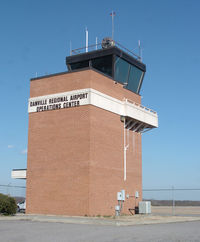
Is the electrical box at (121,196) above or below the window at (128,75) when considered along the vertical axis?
below

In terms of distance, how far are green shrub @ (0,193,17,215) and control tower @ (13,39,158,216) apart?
3102 millimetres

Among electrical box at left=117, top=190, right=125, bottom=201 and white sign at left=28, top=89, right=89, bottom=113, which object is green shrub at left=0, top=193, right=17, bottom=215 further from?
electrical box at left=117, top=190, right=125, bottom=201

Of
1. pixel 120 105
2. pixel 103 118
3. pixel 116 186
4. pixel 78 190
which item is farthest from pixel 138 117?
pixel 78 190

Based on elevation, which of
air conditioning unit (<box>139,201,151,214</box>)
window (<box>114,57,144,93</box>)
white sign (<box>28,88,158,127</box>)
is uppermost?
window (<box>114,57,144,93</box>)

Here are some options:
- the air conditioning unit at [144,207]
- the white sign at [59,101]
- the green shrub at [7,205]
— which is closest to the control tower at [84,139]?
the white sign at [59,101]

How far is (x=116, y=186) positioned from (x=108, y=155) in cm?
291

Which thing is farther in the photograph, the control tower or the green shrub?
the control tower

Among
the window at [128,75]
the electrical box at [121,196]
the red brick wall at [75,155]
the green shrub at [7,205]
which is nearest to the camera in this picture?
the green shrub at [7,205]

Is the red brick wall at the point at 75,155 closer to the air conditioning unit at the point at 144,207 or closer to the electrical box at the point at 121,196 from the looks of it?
the electrical box at the point at 121,196

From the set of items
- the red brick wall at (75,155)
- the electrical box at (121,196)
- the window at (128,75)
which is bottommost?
the electrical box at (121,196)

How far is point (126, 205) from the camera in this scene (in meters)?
32.4

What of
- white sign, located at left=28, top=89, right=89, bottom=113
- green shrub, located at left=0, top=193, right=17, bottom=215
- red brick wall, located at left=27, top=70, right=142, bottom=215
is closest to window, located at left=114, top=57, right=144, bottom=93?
red brick wall, located at left=27, top=70, right=142, bottom=215

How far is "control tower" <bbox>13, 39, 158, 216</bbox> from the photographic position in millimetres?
28578

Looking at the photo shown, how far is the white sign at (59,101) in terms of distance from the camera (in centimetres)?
2966
